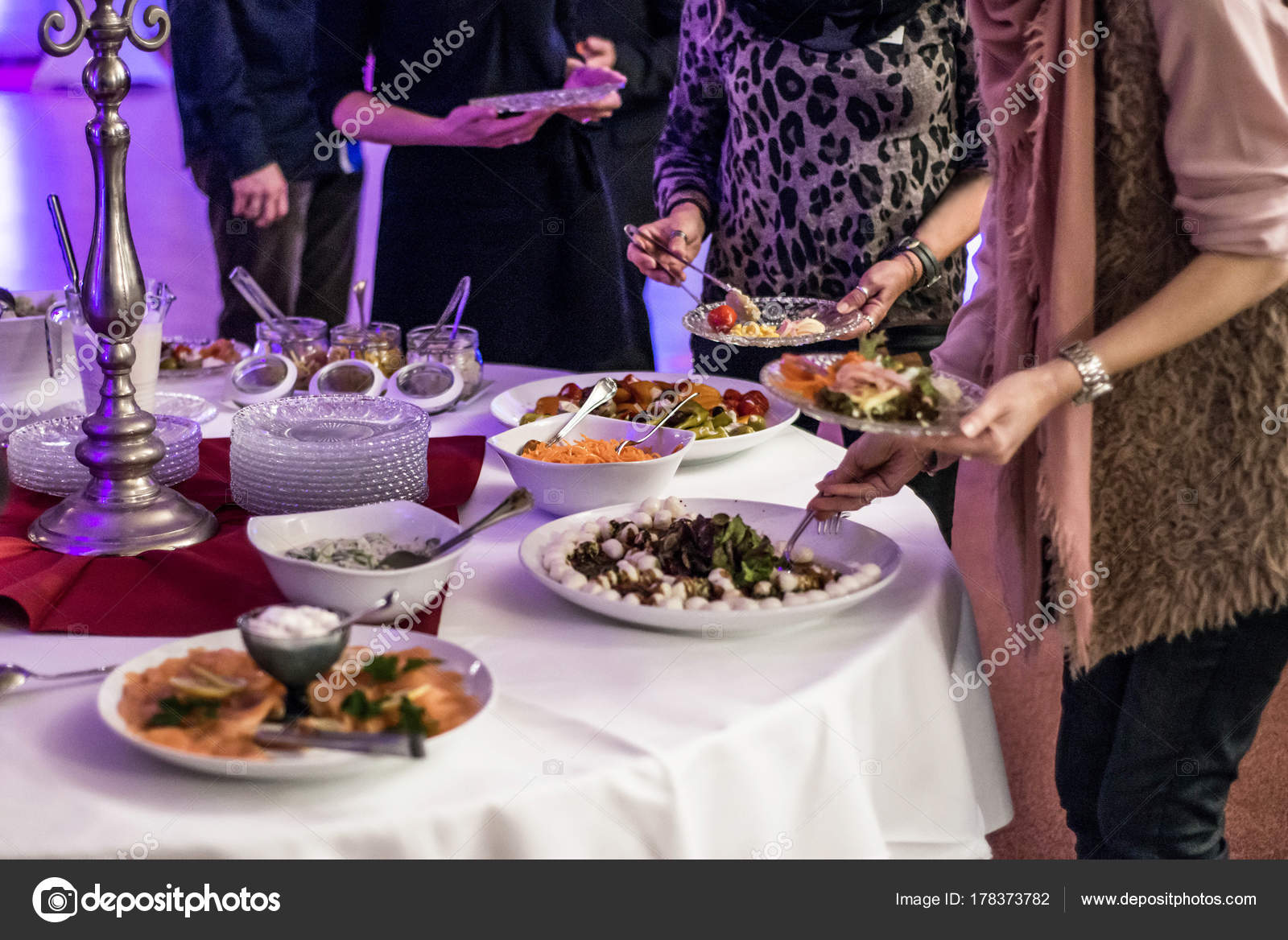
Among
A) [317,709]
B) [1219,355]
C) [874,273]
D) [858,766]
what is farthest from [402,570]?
[874,273]

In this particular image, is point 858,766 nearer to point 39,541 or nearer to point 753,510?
point 753,510

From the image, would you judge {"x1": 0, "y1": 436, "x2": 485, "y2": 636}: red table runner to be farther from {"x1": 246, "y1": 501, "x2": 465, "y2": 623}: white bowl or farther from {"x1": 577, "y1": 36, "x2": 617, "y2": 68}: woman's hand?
{"x1": 577, "y1": 36, "x2": 617, "y2": 68}: woman's hand

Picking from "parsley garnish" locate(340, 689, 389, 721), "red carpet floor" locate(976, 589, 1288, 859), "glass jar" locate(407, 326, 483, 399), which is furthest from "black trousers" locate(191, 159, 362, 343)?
"parsley garnish" locate(340, 689, 389, 721)

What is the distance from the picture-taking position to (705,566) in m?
1.14

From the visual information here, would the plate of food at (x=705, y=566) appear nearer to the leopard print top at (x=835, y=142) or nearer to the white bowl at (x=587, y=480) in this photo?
the white bowl at (x=587, y=480)

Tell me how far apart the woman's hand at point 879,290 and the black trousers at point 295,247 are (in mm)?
2300

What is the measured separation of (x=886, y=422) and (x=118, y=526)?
2.61ft

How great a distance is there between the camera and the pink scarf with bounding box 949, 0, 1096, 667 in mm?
1114

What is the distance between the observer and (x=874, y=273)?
186 centimetres

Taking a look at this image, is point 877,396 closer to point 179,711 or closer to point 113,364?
point 179,711

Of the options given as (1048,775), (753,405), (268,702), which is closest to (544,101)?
(753,405)

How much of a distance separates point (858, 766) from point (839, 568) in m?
0.23

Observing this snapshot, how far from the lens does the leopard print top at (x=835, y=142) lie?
1943 millimetres

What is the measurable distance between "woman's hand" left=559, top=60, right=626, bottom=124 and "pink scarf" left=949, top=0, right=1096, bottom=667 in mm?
1374
